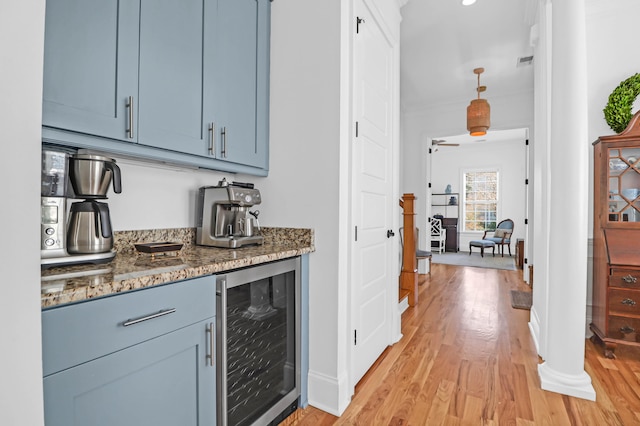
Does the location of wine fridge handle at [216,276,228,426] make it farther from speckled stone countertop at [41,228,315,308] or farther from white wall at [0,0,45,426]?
white wall at [0,0,45,426]

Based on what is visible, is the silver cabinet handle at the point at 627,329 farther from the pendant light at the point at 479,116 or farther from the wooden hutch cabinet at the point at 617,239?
the pendant light at the point at 479,116

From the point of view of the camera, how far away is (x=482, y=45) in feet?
12.8

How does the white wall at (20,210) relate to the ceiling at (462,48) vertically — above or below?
below

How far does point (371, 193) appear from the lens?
7.21 ft

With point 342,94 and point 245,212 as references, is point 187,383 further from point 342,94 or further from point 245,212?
point 342,94

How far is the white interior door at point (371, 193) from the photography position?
6.42 feet

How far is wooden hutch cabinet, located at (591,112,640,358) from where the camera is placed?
235cm

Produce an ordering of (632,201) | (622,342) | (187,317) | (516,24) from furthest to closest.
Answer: (516,24) → (632,201) → (622,342) → (187,317)

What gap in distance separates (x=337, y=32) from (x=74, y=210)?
1509 mm

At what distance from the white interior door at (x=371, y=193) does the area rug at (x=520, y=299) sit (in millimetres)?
1922

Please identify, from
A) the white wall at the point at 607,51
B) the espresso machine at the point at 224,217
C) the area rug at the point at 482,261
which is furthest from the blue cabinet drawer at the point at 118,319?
the area rug at the point at 482,261

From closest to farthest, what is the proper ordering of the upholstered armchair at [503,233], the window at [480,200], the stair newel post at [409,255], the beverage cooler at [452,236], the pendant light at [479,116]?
the stair newel post at [409,255]
the pendant light at [479,116]
the upholstered armchair at [503,233]
the beverage cooler at [452,236]
the window at [480,200]

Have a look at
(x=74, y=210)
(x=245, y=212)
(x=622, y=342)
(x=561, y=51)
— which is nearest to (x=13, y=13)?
(x=74, y=210)

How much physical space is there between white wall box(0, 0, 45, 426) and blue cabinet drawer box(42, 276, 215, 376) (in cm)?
20
